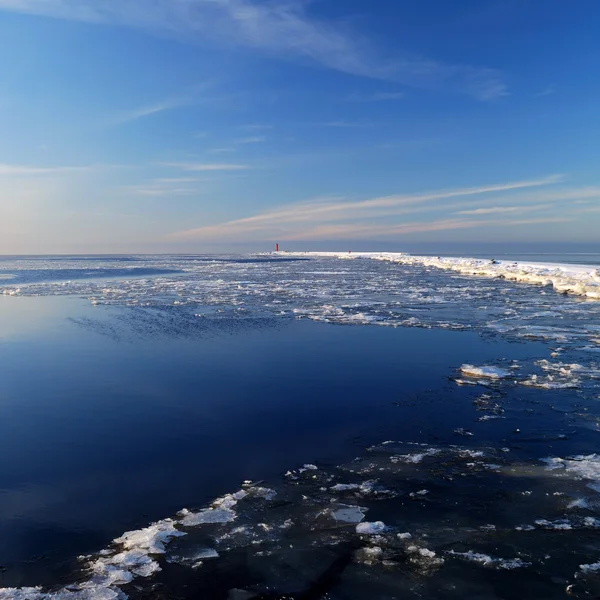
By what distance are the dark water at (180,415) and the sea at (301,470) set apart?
32 millimetres

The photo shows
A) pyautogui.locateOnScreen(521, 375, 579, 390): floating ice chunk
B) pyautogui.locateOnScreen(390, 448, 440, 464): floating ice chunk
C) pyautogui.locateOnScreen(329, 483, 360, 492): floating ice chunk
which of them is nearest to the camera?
pyautogui.locateOnScreen(329, 483, 360, 492): floating ice chunk

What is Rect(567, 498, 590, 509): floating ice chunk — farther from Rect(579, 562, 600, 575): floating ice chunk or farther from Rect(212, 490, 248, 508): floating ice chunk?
Rect(212, 490, 248, 508): floating ice chunk

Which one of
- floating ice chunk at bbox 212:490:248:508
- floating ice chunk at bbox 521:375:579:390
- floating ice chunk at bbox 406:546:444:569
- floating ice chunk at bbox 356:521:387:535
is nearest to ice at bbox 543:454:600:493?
floating ice chunk at bbox 406:546:444:569

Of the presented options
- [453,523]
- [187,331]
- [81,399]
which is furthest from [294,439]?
[187,331]

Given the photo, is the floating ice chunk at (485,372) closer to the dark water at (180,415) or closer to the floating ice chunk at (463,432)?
the dark water at (180,415)

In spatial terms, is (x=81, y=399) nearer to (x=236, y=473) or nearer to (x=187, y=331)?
(x=236, y=473)

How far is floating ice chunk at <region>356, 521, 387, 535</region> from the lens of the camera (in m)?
4.06

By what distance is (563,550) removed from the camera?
3746 millimetres

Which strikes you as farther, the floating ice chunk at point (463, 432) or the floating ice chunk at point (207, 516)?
the floating ice chunk at point (463, 432)

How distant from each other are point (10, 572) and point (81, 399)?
14.2 feet

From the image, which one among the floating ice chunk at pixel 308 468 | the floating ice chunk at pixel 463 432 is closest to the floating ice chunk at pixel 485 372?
the floating ice chunk at pixel 463 432

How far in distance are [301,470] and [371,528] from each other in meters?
1.27

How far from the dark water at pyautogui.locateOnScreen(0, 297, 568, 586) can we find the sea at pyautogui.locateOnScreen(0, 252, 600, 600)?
0.03 meters

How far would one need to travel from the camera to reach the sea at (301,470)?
356cm
